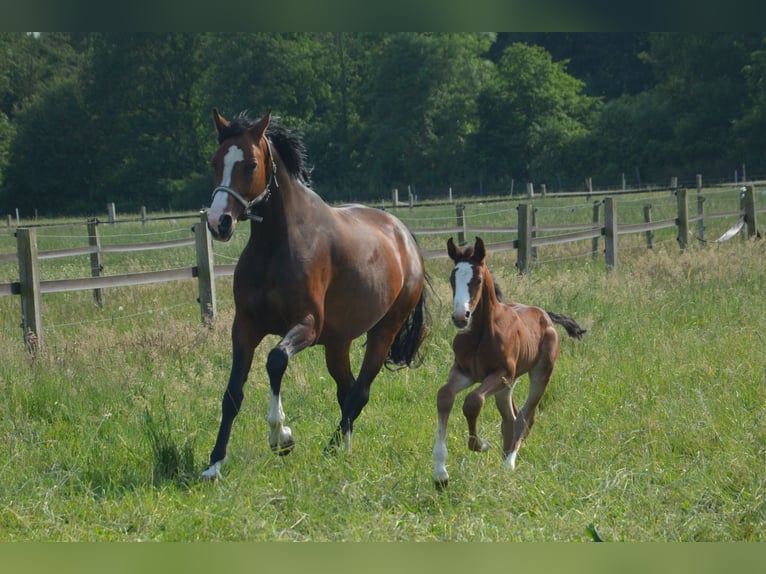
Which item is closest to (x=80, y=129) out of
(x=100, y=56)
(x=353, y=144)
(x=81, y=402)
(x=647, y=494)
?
(x=100, y=56)

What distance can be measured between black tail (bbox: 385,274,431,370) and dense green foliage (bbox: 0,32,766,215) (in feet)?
116

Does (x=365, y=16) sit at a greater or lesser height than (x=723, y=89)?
lesser

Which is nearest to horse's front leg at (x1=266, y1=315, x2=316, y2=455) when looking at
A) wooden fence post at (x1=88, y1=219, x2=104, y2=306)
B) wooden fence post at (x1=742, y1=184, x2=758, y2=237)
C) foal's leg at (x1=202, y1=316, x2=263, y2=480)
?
foal's leg at (x1=202, y1=316, x2=263, y2=480)

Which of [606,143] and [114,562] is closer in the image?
[114,562]

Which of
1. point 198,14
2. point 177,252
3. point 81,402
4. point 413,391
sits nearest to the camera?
point 198,14

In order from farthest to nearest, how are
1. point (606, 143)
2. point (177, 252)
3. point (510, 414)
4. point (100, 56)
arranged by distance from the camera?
point (606, 143)
point (100, 56)
point (177, 252)
point (510, 414)

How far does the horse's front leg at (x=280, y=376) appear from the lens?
4.91 metres

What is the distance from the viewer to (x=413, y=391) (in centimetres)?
664

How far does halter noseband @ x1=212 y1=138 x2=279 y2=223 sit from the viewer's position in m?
4.77

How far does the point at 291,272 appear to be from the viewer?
17.0 ft

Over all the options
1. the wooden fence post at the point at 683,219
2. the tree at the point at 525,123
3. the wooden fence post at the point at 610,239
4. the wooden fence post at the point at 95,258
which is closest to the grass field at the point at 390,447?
the wooden fence post at the point at 95,258

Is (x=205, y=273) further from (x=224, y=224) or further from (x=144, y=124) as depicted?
(x=144, y=124)

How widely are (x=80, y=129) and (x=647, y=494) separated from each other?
153 ft

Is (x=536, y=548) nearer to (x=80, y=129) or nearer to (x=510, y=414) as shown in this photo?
(x=510, y=414)
